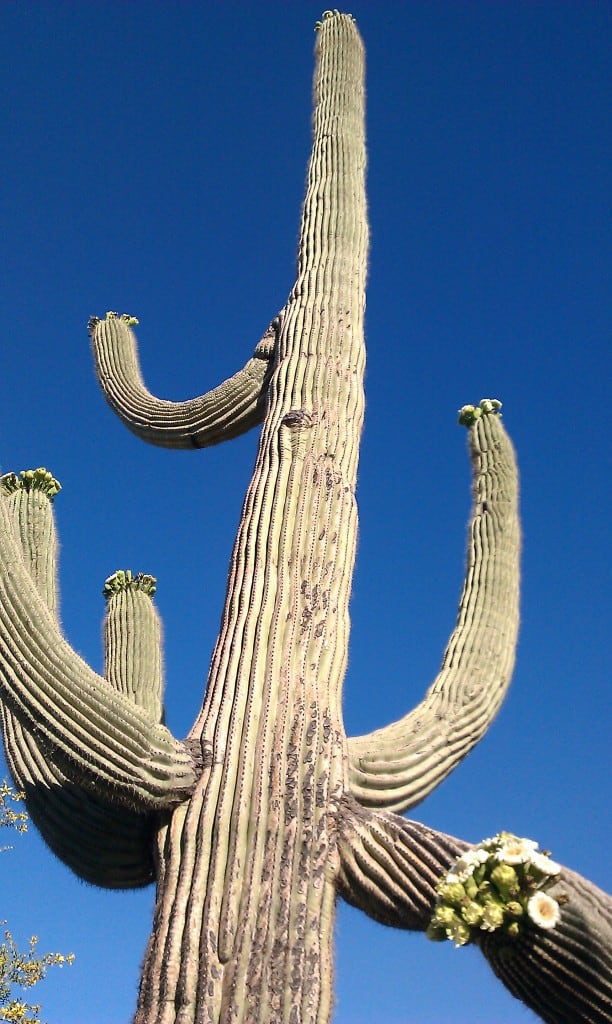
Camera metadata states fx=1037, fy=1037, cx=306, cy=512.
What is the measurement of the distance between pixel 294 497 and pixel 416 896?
5.07 ft

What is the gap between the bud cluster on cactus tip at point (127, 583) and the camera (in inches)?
204

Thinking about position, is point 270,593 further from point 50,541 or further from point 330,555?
point 50,541

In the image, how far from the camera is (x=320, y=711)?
3.33 m

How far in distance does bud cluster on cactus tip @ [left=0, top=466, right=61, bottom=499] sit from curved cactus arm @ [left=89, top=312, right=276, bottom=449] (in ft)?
2.21

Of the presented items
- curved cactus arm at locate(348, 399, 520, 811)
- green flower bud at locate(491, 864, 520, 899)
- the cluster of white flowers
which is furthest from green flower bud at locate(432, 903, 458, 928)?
curved cactus arm at locate(348, 399, 520, 811)

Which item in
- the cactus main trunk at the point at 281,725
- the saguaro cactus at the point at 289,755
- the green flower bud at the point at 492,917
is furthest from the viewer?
the cactus main trunk at the point at 281,725

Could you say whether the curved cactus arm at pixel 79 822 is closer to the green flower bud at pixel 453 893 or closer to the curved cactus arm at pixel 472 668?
the curved cactus arm at pixel 472 668

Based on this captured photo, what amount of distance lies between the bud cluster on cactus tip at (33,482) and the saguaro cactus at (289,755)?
1 cm

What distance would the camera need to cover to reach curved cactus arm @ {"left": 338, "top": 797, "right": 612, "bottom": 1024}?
254cm

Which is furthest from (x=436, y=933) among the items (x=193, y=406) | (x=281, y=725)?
(x=193, y=406)

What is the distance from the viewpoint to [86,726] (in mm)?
3107

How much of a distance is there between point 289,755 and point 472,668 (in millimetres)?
1013

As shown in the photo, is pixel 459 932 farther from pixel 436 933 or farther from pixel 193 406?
pixel 193 406

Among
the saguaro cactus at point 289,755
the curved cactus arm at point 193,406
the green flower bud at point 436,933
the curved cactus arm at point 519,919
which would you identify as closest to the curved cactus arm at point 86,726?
the saguaro cactus at point 289,755
